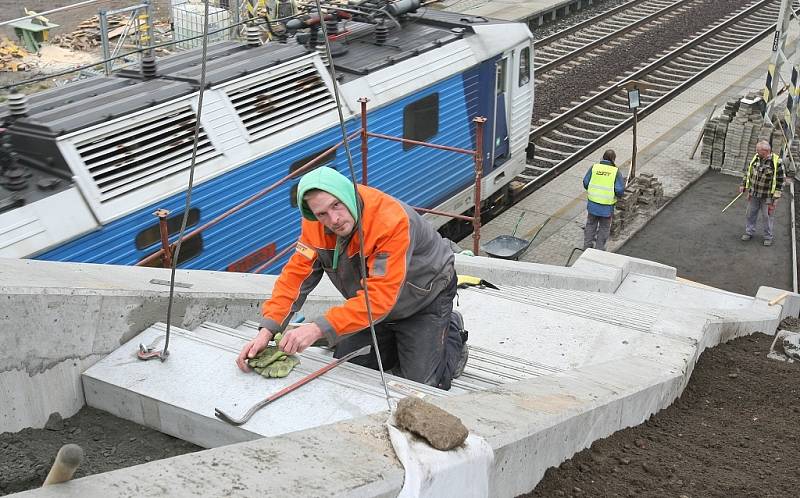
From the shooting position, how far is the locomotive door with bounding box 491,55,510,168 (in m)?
13.8

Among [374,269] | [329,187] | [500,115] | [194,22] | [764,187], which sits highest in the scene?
[329,187]

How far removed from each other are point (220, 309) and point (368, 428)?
87.6 inches

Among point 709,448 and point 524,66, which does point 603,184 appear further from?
point 709,448

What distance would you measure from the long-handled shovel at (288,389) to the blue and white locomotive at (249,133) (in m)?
3.77

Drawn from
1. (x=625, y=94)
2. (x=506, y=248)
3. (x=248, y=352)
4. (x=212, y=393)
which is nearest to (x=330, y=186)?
(x=248, y=352)

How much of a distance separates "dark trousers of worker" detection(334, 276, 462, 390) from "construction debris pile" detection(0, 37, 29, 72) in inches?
742

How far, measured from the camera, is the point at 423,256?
4906 mm

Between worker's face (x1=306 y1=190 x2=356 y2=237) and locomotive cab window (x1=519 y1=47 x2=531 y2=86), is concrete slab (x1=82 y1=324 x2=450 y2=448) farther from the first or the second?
locomotive cab window (x1=519 y1=47 x2=531 y2=86)

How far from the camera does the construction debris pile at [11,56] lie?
846 inches

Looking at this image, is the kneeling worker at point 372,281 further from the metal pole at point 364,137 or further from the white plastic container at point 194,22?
the white plastic container at point 194,22

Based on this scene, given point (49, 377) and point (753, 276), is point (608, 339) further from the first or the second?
point (753, 276)

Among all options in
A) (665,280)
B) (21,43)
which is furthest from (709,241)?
(21,43)

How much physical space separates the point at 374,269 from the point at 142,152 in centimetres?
480

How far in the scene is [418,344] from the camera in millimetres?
5160
